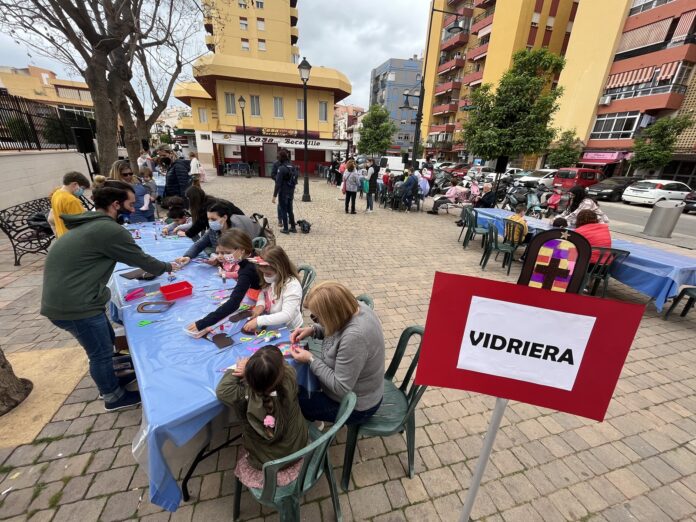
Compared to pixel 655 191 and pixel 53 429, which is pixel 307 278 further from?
pixel 655 191

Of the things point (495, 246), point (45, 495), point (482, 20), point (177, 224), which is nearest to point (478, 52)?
point (482, 20)

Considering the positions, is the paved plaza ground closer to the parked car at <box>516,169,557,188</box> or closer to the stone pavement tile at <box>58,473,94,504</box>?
the stone pavement tile at <box>58,473,94,504</box>

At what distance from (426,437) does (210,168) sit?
29613 mm

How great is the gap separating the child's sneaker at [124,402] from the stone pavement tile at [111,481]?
0.62 metres

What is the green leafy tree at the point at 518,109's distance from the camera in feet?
33.0

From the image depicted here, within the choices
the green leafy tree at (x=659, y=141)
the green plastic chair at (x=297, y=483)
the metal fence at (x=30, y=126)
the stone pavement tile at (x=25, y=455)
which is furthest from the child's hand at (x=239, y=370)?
the green leafy tree at (x=659, y=141)

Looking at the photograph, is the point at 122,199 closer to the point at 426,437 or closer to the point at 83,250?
the point at 83,250

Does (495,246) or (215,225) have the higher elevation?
(215,225)

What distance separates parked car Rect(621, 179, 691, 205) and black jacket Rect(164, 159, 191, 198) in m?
22.5

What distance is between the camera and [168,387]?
1.73 m

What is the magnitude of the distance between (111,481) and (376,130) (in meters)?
38.2

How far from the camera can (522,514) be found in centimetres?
205

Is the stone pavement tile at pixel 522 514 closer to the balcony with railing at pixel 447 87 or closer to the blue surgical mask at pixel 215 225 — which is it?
the blue surgical mask at pixel 215 225

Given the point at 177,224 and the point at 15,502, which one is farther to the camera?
the point at 177,224
